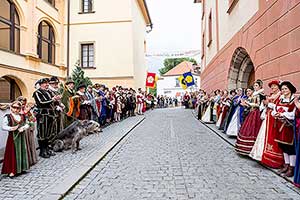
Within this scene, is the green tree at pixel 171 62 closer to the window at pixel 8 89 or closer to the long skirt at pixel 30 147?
the window at pixel 8 89

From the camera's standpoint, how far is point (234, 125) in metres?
10.7

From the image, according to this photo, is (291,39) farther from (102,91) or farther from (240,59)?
(102,91)

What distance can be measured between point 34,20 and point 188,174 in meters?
17.2

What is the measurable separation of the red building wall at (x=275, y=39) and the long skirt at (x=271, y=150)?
1074mm

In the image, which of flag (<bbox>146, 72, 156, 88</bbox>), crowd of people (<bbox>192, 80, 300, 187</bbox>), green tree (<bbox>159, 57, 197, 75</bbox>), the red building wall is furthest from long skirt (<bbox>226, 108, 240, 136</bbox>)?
green tree (<bbox>159, 57, 197, 75</bbox>)

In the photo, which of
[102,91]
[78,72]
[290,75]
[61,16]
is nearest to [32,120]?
[290,75]

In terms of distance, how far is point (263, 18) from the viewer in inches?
364

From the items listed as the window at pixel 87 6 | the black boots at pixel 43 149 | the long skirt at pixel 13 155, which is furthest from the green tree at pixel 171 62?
the long skirt at pixel 13 155

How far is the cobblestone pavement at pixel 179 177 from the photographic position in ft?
16.6

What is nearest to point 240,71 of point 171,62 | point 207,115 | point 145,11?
point 207,115

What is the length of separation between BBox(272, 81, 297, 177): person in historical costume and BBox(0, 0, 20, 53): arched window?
16412mm

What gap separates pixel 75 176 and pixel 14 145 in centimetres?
125

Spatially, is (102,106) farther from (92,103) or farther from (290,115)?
(290,115)

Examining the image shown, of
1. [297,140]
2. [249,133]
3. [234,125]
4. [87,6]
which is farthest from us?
[87,6]
